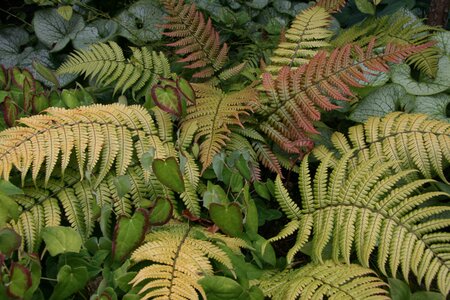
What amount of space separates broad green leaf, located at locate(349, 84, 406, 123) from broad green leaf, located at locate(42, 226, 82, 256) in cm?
126

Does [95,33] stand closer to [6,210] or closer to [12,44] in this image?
[12,44]

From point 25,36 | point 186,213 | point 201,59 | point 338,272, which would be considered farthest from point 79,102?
point 338,272

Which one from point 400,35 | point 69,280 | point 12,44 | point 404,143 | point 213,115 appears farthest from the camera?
point 12,44

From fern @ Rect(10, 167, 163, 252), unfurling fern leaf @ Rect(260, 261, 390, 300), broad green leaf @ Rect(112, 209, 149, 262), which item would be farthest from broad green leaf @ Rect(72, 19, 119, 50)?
unfurling fern leaf @ Rect(260, 261, 390, 300)

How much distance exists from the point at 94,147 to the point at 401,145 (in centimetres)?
115

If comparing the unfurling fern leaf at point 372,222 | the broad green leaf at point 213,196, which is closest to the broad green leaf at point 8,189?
Answer: the broad green leaf at point 213,196

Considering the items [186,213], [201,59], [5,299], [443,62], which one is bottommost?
[5,299]

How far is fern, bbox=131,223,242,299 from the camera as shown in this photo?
1.36 meters

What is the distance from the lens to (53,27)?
281 cm

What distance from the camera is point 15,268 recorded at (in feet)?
4.30

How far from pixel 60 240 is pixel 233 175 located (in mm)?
642

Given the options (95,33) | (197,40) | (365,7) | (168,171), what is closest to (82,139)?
(168,171)

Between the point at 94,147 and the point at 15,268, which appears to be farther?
the point at 94,147

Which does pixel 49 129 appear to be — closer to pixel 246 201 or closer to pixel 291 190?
pixel 246 201
